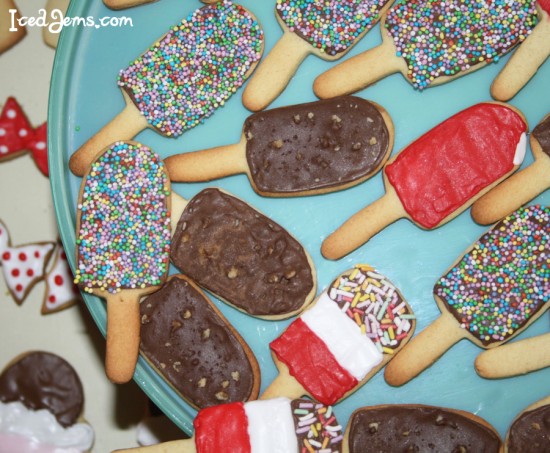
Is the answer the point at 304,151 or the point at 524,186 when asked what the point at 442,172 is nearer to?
the point at 524,186

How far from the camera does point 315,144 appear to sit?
1.79 m

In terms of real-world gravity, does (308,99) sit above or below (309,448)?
above

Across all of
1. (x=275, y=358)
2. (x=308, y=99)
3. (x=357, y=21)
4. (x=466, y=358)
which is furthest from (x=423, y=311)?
(x=357, y=21)

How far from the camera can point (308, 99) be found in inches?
71.9

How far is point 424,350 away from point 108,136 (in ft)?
3.22

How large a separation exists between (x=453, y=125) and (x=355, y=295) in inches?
19.4

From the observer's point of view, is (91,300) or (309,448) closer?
(309,448)

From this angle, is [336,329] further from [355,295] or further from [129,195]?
[129,195]

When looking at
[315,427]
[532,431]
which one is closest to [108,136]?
[315,427]

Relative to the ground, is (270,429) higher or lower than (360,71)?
lower

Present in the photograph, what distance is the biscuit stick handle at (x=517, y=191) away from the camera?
5.73 feet

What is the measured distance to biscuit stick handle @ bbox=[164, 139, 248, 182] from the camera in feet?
5.88

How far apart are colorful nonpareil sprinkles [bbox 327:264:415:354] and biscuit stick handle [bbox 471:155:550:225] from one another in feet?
1.02

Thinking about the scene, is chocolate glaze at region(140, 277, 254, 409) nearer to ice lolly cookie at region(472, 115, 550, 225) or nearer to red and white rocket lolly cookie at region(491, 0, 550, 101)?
ice lolly cookie at region(472, 115, 550, 225)
